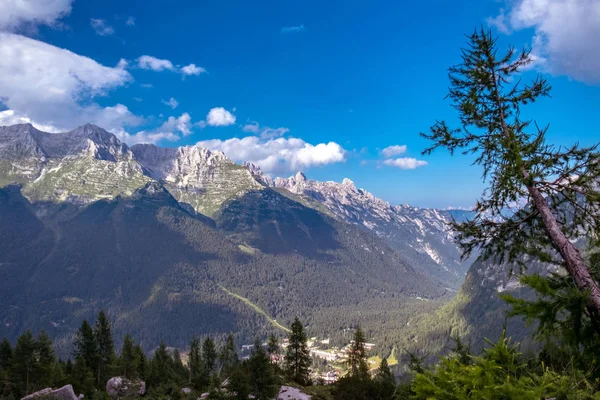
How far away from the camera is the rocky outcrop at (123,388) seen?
63.3m

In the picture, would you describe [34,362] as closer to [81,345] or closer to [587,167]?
[81,345]

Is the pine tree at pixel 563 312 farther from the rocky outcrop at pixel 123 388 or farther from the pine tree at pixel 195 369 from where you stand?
the pine tree at pixel 195 369

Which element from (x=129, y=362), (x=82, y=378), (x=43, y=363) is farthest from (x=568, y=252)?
Result: (x=129, y=362)

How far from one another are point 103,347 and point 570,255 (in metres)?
89.0

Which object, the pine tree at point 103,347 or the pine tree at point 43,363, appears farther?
the pine tree at point 103,347

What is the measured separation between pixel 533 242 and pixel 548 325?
3.47 metres

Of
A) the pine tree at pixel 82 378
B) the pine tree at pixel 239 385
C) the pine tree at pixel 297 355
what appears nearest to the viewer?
the pine tree at pixel 239 385

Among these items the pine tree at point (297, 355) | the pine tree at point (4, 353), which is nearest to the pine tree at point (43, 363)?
the pine tree at point (4, 353)

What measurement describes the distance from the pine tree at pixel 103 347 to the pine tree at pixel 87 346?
90cm

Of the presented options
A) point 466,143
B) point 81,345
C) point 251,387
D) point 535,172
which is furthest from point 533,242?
point 81,345

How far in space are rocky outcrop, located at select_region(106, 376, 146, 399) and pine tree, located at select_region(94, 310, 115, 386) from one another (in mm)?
11743

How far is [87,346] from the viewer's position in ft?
247

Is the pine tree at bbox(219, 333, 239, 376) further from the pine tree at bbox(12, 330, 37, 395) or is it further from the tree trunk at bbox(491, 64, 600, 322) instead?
the tree trunk at bbox(491, 64, 600, 322)

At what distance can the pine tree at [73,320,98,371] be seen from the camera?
74.5 m
